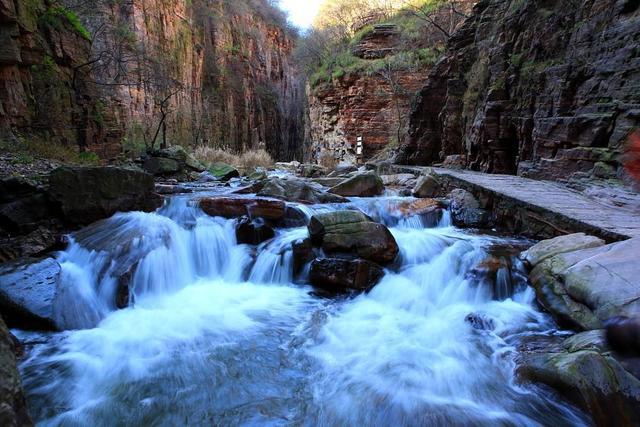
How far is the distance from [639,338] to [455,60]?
12.4 metres

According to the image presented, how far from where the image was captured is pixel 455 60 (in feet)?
43.1

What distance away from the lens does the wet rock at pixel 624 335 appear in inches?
98.4

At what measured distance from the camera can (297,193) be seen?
825 cm

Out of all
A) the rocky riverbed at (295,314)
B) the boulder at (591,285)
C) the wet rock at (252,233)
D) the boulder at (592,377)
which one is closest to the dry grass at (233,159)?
the wet rock at (252,233)

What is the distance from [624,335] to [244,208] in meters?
5.27

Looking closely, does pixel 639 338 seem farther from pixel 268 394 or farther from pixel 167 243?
pixel 167 243

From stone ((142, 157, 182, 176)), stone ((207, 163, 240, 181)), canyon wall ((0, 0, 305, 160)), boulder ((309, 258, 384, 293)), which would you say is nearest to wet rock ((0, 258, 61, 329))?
boulder ((309, 258, 384, 293))

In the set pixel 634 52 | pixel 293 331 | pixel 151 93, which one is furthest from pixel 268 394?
pixel 151 93

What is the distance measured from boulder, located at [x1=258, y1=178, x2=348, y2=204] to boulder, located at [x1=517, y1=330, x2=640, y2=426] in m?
5.45

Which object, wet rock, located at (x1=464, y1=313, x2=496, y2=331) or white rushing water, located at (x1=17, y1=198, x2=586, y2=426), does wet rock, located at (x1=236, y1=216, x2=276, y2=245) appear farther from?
wet rock, located at (x1=464, y1=313, x2=496, y2=331)

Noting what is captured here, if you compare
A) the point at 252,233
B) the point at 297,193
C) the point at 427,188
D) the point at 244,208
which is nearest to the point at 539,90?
the point at 427,188

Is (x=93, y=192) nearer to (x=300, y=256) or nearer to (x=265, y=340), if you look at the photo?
(x=300, y=256)

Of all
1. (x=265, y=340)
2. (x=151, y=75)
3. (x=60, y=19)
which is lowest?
(x=265, y=340)

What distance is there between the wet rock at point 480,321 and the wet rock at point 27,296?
4.21 metres
